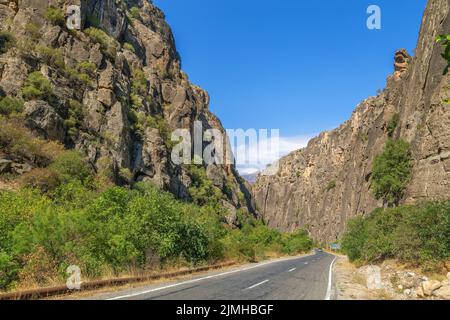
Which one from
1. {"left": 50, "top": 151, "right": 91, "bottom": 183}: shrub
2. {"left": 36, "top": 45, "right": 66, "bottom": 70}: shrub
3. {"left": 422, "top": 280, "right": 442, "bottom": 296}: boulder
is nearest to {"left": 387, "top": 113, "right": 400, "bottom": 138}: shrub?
{"left": 50, "top": 151, "right": 91, "bottom": 183}: shrub

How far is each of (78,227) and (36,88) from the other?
23976 mm

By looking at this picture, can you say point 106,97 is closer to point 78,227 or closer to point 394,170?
point 78,227

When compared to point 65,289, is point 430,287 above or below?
below

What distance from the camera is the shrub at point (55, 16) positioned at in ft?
137

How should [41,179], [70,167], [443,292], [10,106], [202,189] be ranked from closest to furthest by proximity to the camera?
[443,292] → [41,179] → [70,167] → [10,106] → [202,189]

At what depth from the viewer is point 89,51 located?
1742 inches

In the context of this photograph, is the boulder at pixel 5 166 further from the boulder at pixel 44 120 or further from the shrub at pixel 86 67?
the shrub at pixel 86 67

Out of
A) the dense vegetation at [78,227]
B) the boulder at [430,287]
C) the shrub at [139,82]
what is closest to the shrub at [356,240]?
the dense vegetation at [78,227]

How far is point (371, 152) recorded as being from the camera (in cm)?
7450

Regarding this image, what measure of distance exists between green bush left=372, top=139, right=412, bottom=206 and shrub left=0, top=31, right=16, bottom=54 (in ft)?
132

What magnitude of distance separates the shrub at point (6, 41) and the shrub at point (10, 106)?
705 cm

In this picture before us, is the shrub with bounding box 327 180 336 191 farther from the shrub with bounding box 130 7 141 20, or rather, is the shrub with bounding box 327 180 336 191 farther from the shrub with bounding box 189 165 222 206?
the shrub with bounding box 130 7 141 20

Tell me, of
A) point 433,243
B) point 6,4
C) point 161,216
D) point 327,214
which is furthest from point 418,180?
point 327,214

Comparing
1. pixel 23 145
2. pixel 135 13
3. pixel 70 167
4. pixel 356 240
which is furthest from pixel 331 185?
pixel 23 145
